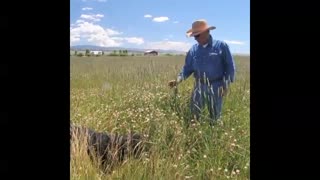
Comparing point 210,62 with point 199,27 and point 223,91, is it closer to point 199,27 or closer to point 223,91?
point 223,91

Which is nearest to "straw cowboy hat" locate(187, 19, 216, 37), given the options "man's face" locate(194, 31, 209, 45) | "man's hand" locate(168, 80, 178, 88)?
"man's face" locate(194, 31, 209, 45)

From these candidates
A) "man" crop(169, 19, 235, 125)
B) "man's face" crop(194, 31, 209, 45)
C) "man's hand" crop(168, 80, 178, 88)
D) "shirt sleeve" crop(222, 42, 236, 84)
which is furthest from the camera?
"man's hand" crop(168, 80, 178, 88)

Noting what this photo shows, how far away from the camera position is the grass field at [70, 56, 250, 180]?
4.78 ft

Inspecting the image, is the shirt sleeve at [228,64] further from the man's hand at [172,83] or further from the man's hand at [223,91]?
the man's hand at [172,83]

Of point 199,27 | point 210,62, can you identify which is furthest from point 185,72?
point 199,27

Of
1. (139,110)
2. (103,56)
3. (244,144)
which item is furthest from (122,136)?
(244,144)

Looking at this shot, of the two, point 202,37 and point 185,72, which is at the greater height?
point 202,37

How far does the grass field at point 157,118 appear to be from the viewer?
146 centimetres

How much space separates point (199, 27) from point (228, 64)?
319 mm

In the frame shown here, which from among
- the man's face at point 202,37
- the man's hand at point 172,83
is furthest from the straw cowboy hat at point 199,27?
the man's hand at point 172,83

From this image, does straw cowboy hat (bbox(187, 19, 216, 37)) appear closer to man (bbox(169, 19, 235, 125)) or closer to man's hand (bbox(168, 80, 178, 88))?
man (bbox(169, 19, 235, 125))

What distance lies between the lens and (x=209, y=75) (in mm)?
1685

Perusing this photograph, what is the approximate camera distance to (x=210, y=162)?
4.95 ft
